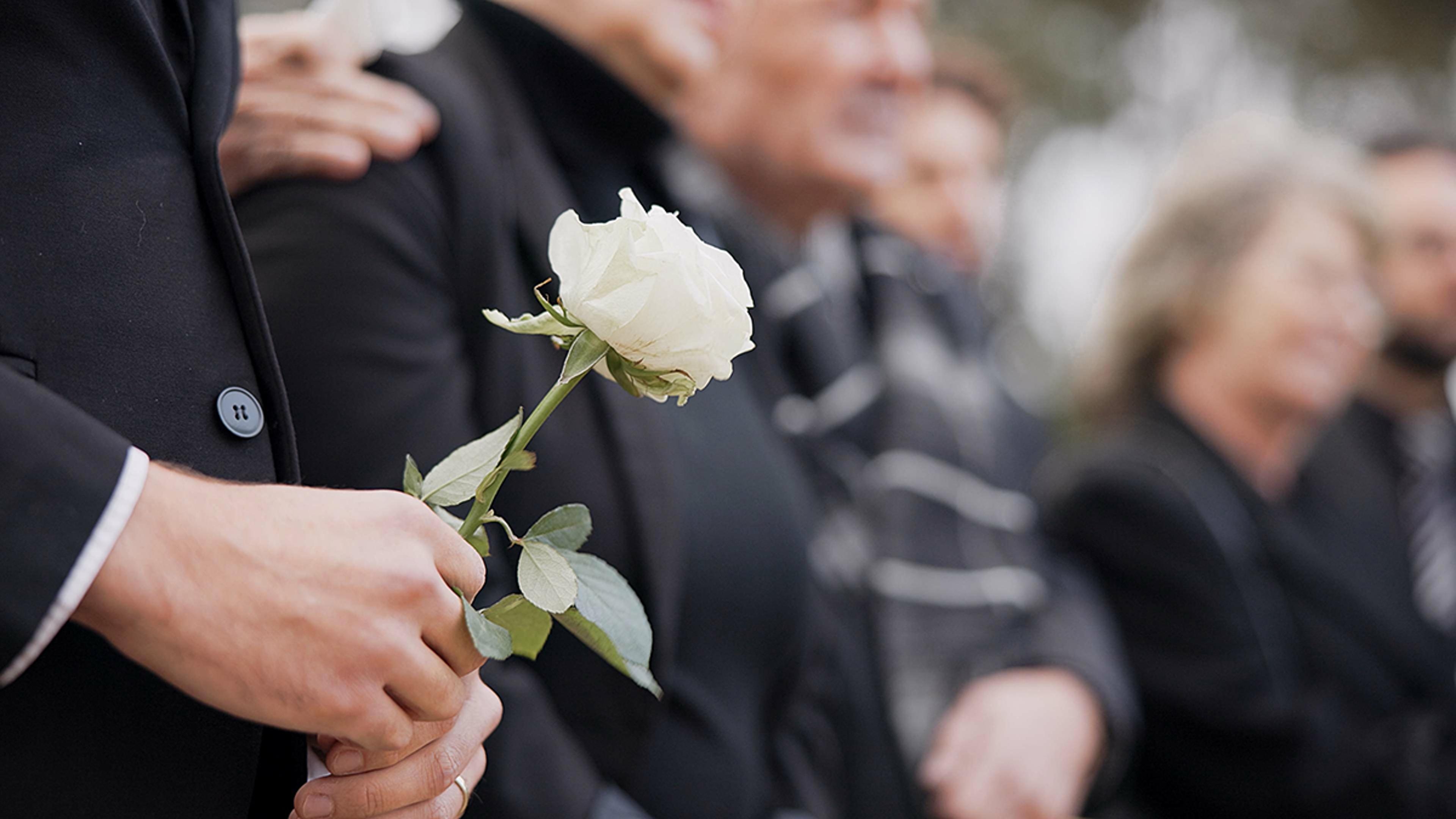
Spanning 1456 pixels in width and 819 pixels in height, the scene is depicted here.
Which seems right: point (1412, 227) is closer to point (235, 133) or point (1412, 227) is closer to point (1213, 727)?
point (1213, 727)

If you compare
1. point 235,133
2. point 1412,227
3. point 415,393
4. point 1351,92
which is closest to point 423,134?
point 235,133

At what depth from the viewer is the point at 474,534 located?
3.26 ft

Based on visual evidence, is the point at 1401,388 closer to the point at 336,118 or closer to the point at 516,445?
the point at 336,118

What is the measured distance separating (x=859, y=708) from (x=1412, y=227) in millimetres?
2880

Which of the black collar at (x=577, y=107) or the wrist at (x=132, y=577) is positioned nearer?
the wrist at (x=132, y=577)

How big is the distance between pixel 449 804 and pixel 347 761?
107 millimetres

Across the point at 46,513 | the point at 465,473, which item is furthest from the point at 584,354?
the point at 46,513

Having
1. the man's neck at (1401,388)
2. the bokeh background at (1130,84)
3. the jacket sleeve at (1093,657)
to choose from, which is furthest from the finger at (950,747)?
the bokeh background at (1130,84)

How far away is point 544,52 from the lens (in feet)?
5.73

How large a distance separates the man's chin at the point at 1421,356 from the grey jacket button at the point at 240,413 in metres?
4.06

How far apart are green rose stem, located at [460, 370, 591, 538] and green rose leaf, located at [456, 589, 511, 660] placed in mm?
93

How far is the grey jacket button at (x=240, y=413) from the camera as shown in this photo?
0.98 meters

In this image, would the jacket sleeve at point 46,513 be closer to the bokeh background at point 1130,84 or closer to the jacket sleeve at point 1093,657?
the jacket sleeve at point 1093,657

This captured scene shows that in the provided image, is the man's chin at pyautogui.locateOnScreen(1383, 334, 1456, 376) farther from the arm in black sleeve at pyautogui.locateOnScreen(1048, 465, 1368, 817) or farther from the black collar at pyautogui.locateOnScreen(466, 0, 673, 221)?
the black collar at pyautogui.locateOnScreen(466, 0, 673, 221)
